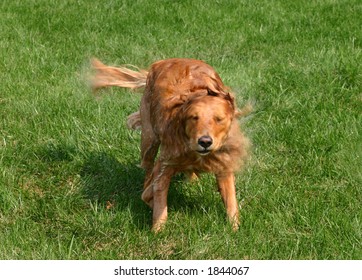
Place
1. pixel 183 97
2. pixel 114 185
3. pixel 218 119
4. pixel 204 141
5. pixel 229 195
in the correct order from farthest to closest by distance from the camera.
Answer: pixel 114 185
pixel 229 195
pixel 183 97
pixel 218 119
pixel 204 141

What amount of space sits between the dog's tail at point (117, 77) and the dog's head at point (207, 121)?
1.52 meters

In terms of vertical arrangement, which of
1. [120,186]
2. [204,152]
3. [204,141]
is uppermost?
[204,141]

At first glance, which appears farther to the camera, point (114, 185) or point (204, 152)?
point (114, 185)

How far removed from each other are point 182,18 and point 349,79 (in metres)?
2.76

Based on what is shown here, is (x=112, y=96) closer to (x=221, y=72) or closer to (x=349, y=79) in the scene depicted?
(x=221, y=72)

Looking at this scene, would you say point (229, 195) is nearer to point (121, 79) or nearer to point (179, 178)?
point (179, 178)

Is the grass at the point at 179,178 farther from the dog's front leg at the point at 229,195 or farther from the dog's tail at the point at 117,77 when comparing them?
the dog's tail at the point at 117,77

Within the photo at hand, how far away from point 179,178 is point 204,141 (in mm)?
1297

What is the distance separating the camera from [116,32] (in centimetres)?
826

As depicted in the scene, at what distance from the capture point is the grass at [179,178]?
409cm

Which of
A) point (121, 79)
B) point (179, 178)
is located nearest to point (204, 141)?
point (179, 178)

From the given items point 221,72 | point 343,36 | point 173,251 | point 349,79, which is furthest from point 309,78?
point 173,251

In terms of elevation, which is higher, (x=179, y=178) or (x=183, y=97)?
(x=183, y=97)

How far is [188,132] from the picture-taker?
3779 mm
